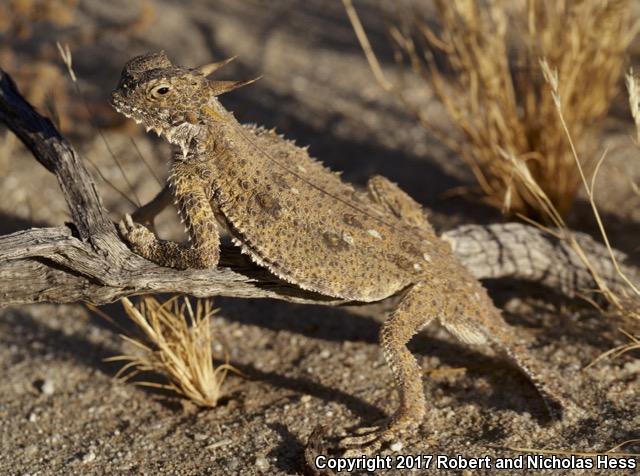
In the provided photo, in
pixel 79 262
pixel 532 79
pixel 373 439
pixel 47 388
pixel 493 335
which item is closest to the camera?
pixel 79 262

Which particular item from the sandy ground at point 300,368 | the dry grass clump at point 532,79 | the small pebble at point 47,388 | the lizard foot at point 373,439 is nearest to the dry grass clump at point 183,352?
the sandy ground at point 300,368

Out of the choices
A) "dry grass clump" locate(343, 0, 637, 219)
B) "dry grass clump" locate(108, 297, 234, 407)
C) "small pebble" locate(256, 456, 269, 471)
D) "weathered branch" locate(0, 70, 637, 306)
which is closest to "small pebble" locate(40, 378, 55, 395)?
"dry grass clump" locate(108, 297, 234, 407)

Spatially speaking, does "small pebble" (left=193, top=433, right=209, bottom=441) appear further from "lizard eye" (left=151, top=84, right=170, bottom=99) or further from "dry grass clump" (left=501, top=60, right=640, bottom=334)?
"dry grass clump" (left=501, top=60, right=640, bottom=334)

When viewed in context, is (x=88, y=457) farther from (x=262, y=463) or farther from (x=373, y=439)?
(x=373, y=439)

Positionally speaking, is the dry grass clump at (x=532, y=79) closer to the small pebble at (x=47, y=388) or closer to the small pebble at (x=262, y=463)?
the small pebble at (x=262, y=463)

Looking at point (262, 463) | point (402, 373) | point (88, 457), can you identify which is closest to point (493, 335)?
point (402, 373)

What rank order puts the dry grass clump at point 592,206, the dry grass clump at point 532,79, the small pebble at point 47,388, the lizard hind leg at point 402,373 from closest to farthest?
1. the dry grass clump at point 592,206
2. the lizard hind leg at point 402,373
3. the small pebble at point 47,388
4. the dry grass clump at point 532,79
